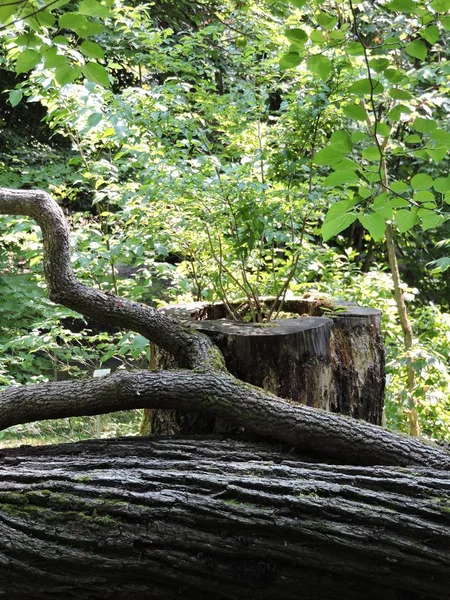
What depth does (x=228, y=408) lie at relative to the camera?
8.03 feet

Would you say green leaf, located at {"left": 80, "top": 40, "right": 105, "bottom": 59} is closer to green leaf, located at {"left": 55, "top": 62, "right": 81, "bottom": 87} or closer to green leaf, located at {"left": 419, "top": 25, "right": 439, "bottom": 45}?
green leaf, located at {"left": 55, "top": 62, "right": 81, "bottom": 87}

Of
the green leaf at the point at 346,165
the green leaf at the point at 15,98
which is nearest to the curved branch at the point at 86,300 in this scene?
the green leaf at the point at 15,98

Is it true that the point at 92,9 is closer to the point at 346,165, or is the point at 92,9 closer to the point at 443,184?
the point at 346,165

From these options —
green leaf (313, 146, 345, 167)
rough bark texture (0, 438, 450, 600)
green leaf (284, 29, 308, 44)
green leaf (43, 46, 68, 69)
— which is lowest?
rough bark texture (0, 438, 450, 600)

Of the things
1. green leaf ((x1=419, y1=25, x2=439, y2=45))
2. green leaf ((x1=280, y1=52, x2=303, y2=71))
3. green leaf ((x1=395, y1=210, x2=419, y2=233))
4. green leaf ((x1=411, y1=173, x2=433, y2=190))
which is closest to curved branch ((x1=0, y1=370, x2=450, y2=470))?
green leaf ((x1=395, y1=210, x2=419, y2=233))

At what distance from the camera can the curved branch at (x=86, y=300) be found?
275 cm

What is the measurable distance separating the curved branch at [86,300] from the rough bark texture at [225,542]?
0.84m

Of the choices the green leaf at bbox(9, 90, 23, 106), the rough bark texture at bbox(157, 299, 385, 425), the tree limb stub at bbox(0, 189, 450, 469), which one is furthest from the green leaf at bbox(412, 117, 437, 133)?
the green leaf at bbox(9, 90, 23, 106)

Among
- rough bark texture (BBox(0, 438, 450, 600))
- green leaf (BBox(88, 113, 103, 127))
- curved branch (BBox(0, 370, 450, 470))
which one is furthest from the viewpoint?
green leaf (BBox(88, 113, 103, 127))

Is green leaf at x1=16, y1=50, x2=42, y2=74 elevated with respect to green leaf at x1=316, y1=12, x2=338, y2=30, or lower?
lower

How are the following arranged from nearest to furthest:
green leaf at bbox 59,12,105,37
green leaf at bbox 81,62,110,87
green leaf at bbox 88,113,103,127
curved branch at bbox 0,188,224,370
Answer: green leaf at bbox 59,12,105,37, green leaf at bbox 81,62,110,87, curved branch at bbox 0,188,224,370, green leaf at bbox 88,113,103,127

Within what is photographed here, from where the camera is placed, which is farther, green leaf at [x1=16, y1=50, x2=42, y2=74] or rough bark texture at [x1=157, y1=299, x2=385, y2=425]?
rough bark texture at [x1=157, y1=299, x2=385, y2=425]

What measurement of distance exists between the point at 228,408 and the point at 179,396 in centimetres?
20

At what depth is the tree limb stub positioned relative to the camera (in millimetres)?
2377
